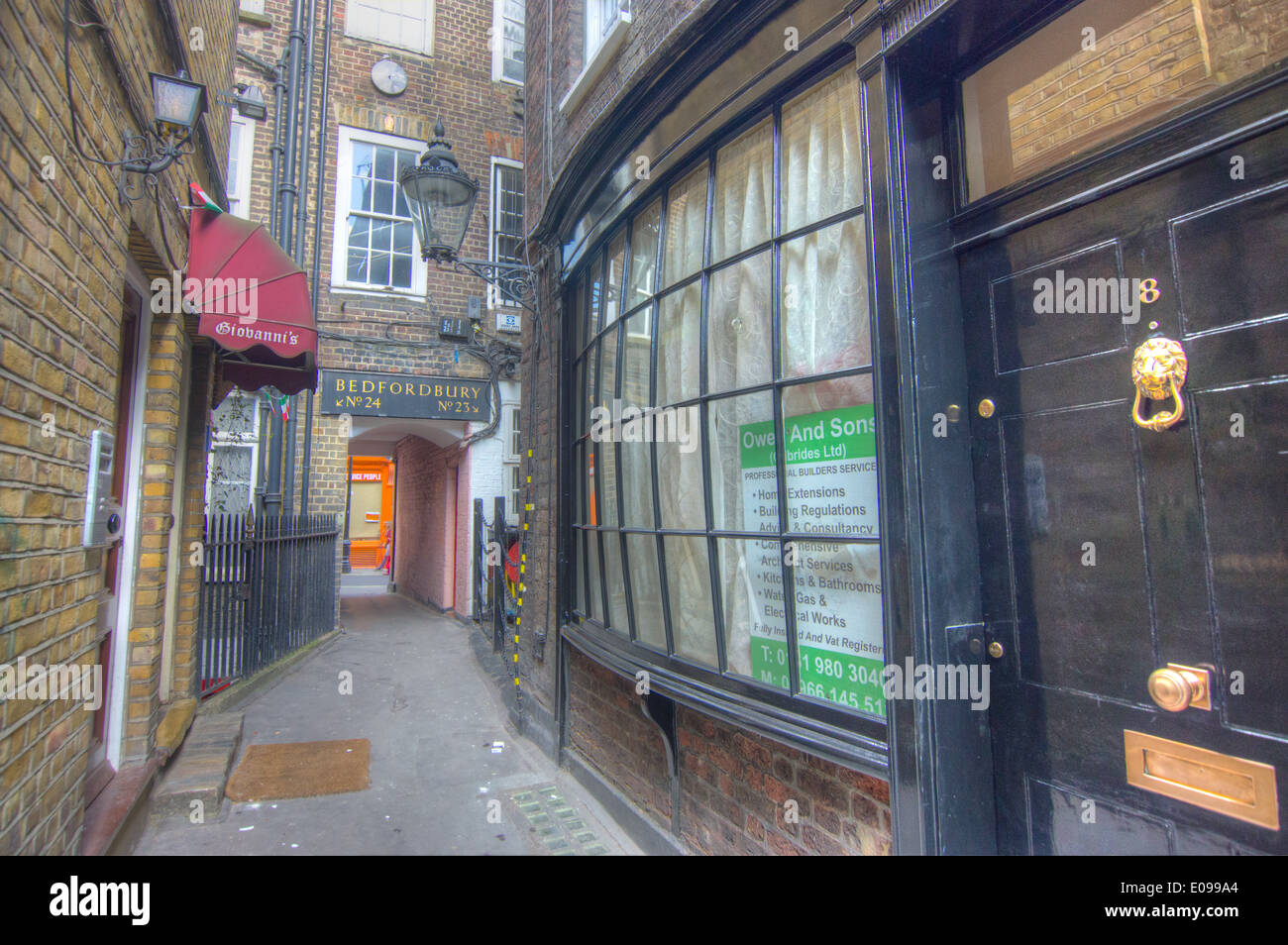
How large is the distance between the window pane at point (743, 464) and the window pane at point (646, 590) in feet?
2.12

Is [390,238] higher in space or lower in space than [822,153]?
higher

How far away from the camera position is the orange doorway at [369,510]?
2811 centimetres

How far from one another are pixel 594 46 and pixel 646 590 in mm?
4034

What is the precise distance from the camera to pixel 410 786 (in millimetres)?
4543

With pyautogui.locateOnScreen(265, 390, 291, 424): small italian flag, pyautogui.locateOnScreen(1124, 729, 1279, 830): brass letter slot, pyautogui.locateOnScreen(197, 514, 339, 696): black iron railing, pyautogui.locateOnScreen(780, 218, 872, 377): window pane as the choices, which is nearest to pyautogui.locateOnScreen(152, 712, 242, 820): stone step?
pyautogui.locateOnScreen(197, 514, 339, 696): black iron railing

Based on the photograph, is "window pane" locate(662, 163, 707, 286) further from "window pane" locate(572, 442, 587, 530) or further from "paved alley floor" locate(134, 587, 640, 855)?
"paved alley floor" locate(134, 587, 640, 855)

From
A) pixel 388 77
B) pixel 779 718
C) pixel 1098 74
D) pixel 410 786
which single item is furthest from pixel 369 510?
pixel 1098 74

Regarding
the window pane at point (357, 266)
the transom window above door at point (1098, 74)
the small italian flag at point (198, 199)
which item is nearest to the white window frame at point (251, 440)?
the window pane at point (357, 266)

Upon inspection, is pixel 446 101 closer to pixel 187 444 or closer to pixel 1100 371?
→ pixel 187 444

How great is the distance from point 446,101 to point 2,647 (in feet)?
37.4

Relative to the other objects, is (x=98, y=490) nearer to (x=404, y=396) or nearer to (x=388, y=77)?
(x=404, y=396)

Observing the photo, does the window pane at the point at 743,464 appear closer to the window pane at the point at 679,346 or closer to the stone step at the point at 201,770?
the window pane at the point at 679,346

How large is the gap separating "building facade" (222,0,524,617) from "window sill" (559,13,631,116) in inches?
223

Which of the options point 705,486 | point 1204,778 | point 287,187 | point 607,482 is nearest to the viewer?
point 1204,778
